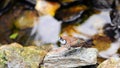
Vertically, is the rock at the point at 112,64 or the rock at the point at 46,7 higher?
the rock at the point at 46,7

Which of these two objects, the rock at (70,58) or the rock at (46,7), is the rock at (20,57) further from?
the rock at (46,7)

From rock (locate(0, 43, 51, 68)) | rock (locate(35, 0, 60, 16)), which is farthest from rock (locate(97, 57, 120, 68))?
rock (locate(35, 0, 60, 16))

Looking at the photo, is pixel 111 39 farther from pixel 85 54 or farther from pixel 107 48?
pixel 85 54

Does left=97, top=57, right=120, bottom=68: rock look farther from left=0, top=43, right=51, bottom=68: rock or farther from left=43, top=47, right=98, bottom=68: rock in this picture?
left=0, top=43, right=51, bottom=68: rock

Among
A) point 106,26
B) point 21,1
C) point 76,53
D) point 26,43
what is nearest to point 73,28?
point 106,26

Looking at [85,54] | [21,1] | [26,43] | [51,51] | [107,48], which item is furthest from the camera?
[21,1]

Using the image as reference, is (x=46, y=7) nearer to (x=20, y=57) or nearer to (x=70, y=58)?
(x=20, y=57)

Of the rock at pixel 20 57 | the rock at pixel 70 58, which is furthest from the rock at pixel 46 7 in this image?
the rock at pixel 70 58
